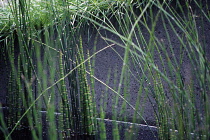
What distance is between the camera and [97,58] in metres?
1.86

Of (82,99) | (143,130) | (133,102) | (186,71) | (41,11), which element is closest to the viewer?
(82,99)

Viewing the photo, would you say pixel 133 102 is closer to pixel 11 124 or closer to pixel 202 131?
pixel 11 124

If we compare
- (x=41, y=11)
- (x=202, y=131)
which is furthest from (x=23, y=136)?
(x=41, y=11)

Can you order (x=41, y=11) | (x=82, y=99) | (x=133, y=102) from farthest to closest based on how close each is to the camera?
(x=41, y=11) → (x=133, y=102) → (x=82, y=99)

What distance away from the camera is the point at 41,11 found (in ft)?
5.96

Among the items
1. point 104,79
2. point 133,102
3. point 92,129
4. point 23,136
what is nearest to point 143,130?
point 92,129

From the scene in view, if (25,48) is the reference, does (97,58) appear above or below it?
below

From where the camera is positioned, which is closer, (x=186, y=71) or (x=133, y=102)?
(x=186, y=71)

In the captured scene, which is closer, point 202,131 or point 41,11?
point 202,131

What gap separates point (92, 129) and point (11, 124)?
40cm

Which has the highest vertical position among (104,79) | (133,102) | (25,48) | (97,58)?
(25,48)

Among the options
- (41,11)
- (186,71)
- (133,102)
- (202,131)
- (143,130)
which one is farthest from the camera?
Answer: (41,11)

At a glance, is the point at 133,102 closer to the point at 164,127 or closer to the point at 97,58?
the point at 97,58

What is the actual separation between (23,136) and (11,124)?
0.15 meters
